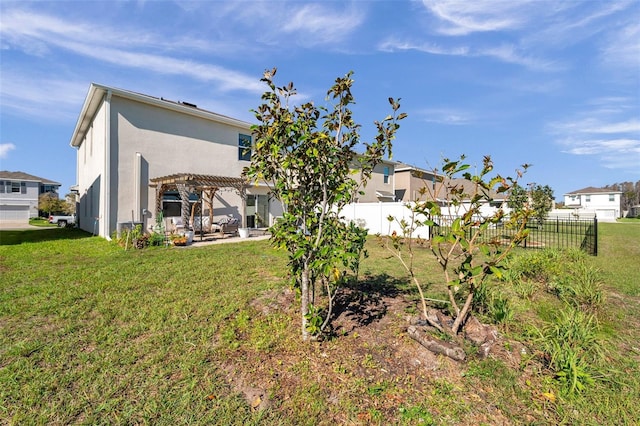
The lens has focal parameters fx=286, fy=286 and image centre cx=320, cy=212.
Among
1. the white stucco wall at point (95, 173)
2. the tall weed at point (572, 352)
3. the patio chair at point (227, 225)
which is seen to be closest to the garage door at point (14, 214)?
the white stucco wall at point (95, 173)

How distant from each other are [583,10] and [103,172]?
1566cm

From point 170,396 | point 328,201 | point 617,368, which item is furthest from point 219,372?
point 617,368

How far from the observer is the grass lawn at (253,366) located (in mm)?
2301

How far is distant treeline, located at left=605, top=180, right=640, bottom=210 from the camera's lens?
212 ft

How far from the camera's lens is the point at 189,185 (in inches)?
470

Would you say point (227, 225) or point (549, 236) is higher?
point (227, 225)

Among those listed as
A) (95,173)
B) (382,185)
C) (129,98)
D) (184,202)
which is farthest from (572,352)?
(382,185)

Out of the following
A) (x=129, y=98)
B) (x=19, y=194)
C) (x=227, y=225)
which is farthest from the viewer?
(x=19, y=194)

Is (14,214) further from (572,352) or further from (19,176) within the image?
(572,352)

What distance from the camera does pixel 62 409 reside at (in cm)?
230

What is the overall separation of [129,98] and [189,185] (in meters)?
4.15

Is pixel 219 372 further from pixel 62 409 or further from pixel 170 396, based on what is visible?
pixel 62 409

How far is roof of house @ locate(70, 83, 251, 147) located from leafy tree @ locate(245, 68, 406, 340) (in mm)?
8269

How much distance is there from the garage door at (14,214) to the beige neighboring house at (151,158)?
1105 inches
